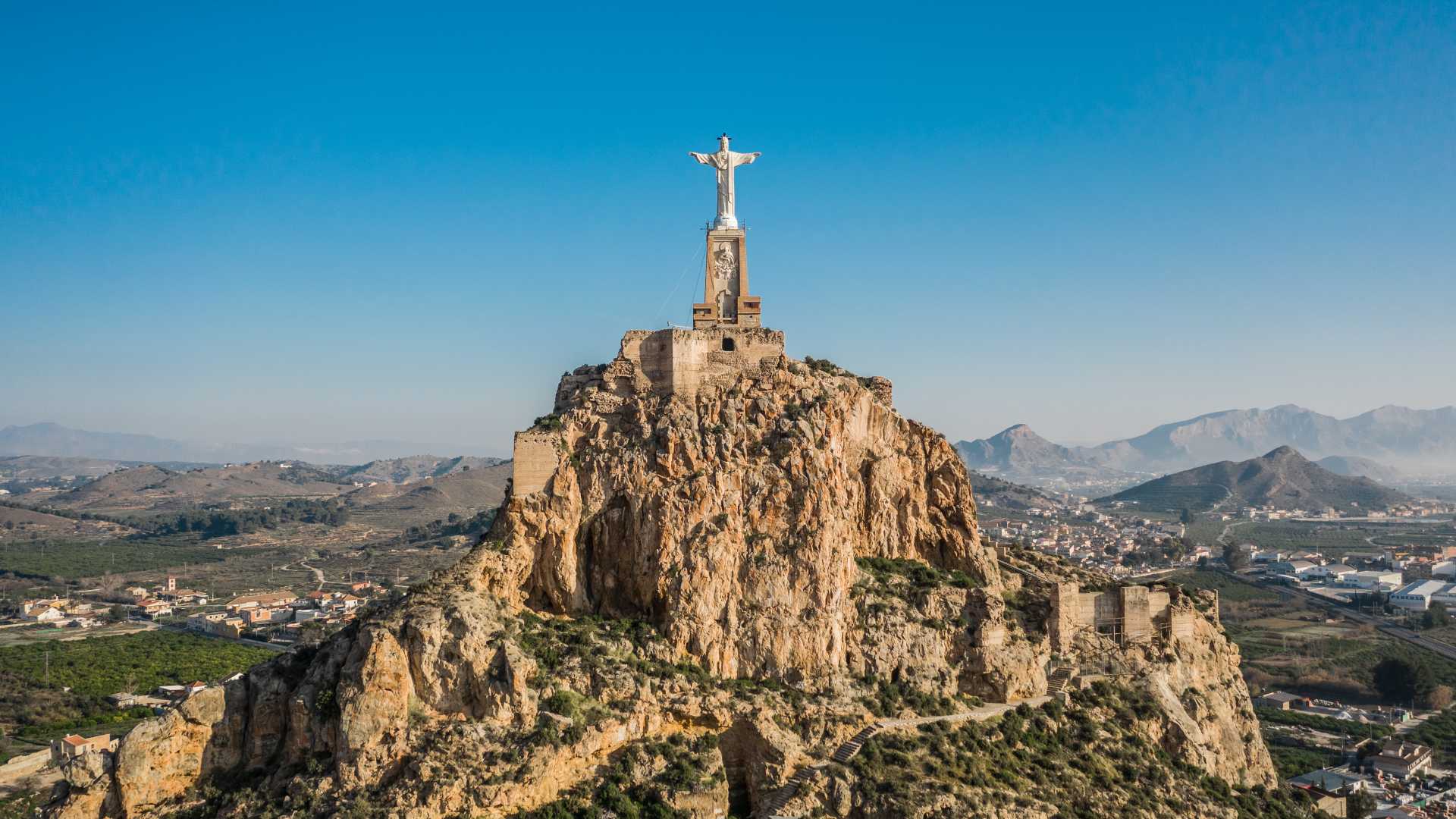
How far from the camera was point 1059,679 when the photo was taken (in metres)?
46.9

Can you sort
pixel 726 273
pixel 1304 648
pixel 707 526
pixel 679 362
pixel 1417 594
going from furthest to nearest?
pixel 1417 594, pixel 1304 648, pixel 726 273, pixel 679 362, pixel 707 526

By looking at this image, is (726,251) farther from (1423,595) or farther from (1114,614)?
(1423,595)

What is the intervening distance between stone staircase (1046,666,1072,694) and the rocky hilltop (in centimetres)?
7

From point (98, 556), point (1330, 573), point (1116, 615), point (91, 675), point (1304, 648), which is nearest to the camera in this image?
point (1116, 615)

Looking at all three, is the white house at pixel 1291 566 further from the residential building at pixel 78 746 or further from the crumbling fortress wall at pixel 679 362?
the residential building at pixel 78 746

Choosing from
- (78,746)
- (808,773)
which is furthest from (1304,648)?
(78,746)

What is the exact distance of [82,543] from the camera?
190750 millimetres

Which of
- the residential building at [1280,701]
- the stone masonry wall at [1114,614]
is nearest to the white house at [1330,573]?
the residential building at [1280,701]

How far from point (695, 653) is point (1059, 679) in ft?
50.6

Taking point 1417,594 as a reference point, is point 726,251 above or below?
above

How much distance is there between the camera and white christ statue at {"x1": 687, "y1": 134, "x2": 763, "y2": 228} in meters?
47.6

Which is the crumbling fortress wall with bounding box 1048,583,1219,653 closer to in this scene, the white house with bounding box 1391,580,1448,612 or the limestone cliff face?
the limestone cliff face

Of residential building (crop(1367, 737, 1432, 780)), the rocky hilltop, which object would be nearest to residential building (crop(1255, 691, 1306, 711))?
residential building (crop(1367, 737, 1432, 780))

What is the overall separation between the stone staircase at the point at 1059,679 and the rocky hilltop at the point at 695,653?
2.8 inches
